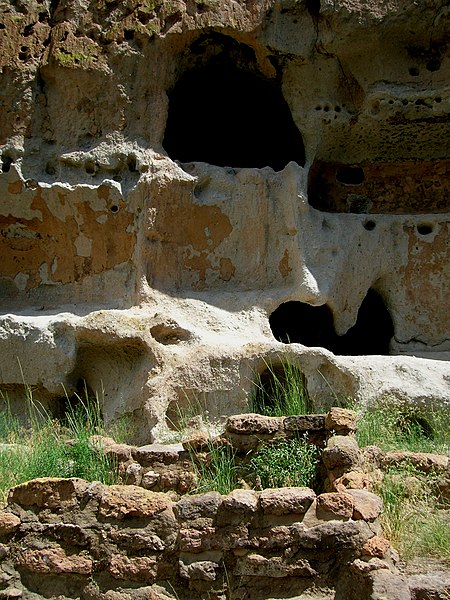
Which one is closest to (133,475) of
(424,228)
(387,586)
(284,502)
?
(284,502)

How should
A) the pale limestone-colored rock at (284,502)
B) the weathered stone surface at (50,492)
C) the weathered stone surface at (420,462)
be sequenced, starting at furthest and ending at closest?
the weathered stone surface at (420,462), the weathered stone surface at (50,492), the pale limestone-colored rock at (284,502)

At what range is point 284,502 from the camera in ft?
11.1

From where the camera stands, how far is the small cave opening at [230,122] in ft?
29.2

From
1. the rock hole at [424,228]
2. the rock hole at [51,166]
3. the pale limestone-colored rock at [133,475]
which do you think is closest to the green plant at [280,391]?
the pale limestone-colored rock at [133,475]

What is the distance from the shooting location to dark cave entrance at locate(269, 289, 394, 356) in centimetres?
896

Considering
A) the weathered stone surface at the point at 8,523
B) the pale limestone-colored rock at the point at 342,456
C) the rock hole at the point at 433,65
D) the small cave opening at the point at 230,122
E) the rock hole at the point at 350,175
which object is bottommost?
the weathered stone surface at the point at 8,523

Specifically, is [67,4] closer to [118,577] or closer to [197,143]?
[197,143]

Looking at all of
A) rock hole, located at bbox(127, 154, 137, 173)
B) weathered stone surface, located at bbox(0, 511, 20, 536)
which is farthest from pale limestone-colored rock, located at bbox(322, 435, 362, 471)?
rock hole, located at bbox(127, 154, 137, 173)

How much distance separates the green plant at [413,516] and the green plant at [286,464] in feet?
1.39

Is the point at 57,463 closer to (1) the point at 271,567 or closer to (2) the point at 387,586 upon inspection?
(1) the point at 271,567

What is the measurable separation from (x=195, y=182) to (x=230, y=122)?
2167 mm

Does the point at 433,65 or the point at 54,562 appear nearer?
the point at 54,562

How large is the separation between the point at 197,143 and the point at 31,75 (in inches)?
93.3

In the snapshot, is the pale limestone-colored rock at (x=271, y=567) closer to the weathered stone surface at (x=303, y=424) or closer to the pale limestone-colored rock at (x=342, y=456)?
the pale limestone-colored rock at (x=342, y=456)
